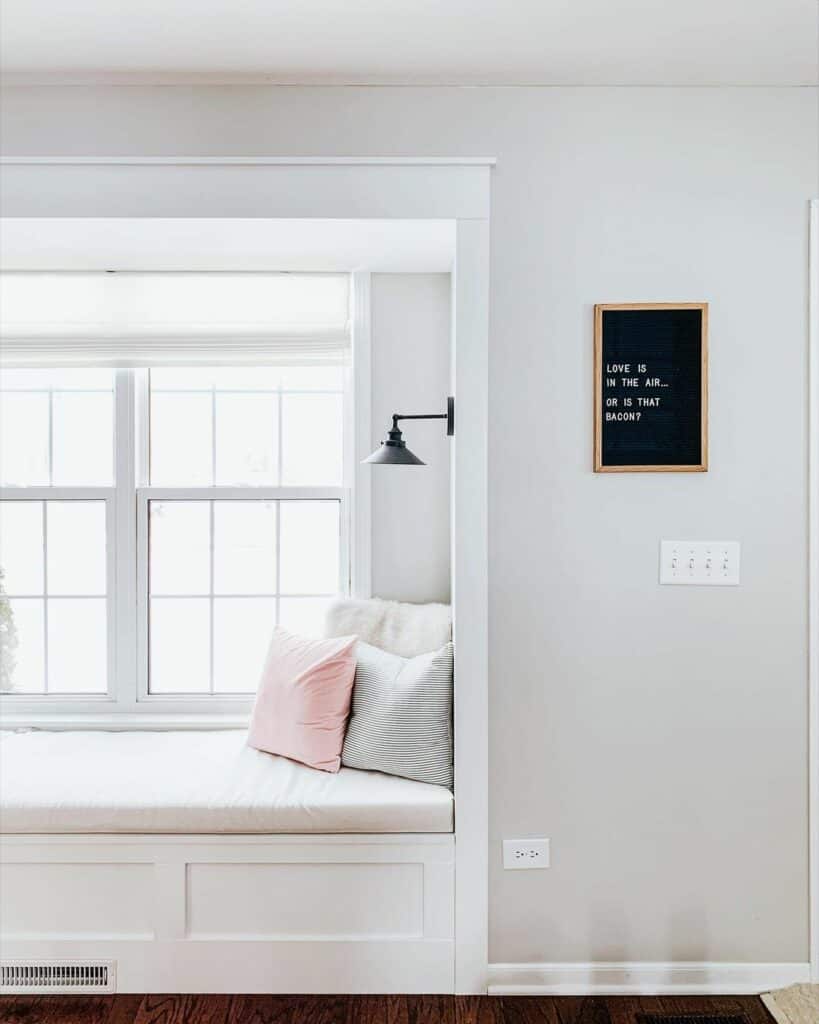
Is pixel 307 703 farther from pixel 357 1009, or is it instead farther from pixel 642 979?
pixel 642 979

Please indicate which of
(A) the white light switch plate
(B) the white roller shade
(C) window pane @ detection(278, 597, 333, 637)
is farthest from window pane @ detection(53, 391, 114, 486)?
(A) the white light switch plate

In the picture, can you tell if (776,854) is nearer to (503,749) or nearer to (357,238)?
(503,749)

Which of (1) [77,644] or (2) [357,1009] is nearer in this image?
(2) [357,1009]

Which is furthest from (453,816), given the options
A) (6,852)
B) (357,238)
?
(357,238)

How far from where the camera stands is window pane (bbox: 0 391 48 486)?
270cm

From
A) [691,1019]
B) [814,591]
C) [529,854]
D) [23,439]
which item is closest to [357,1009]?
[529,854]

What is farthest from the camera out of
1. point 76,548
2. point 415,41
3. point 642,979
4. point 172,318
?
point 76,548

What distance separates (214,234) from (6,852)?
1.75 metres

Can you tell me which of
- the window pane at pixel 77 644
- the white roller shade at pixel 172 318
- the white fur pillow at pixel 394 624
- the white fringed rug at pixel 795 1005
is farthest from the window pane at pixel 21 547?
the white fringed rug at pixel 795 1005

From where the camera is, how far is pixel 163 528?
8.88 ft

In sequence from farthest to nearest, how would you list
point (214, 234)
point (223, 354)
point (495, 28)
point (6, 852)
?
point (223, 354)
point (214, 234)
point (6, 852)
point (495, 28)

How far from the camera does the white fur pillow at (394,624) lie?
242 cm

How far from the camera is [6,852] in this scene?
6.64 feet

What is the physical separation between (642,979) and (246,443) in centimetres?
202
